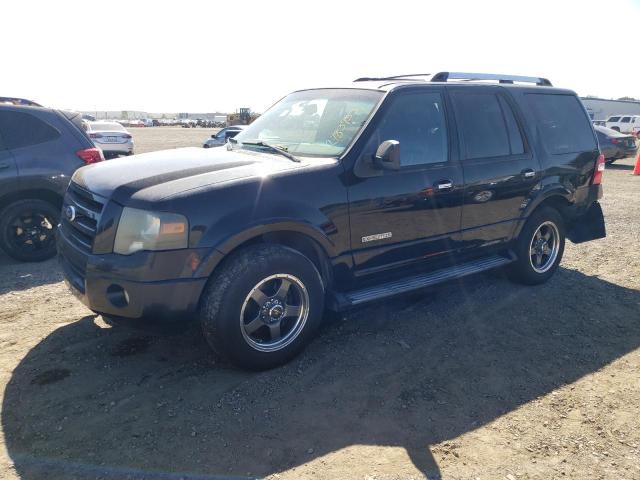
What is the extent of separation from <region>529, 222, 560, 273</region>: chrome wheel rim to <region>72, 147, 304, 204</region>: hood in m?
2.98

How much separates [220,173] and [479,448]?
7.63 feet

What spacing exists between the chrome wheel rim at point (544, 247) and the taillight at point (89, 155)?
5028 millimetres

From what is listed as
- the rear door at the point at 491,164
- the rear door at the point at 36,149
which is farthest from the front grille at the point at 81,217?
the rear door at the point at 491,164

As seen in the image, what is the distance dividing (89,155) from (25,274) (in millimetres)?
1534

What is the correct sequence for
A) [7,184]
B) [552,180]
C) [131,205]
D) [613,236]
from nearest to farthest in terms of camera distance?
[131,205] < [552,180] < [7,184] < [613,236]

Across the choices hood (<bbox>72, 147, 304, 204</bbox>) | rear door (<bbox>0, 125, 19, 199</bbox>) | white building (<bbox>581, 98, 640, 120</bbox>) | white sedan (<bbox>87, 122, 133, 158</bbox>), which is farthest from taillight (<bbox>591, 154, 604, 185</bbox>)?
white building (<bbox>581, 98, 640, 120</bbox>)

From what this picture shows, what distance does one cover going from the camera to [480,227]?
4605 millimetres

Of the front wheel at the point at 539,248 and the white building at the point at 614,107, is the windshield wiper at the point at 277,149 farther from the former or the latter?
the white building at the point at 614,107

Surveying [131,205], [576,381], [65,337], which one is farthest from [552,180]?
[65,337]

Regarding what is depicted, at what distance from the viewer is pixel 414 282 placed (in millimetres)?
4160

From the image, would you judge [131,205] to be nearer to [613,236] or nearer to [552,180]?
[552,180]

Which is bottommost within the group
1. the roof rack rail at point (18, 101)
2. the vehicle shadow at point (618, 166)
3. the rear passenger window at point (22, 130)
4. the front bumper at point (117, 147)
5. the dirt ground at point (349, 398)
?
the vehicle shadow at point (618, 166)

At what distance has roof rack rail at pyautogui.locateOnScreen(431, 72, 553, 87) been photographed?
14.9 feet

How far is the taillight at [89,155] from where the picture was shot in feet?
19.4
